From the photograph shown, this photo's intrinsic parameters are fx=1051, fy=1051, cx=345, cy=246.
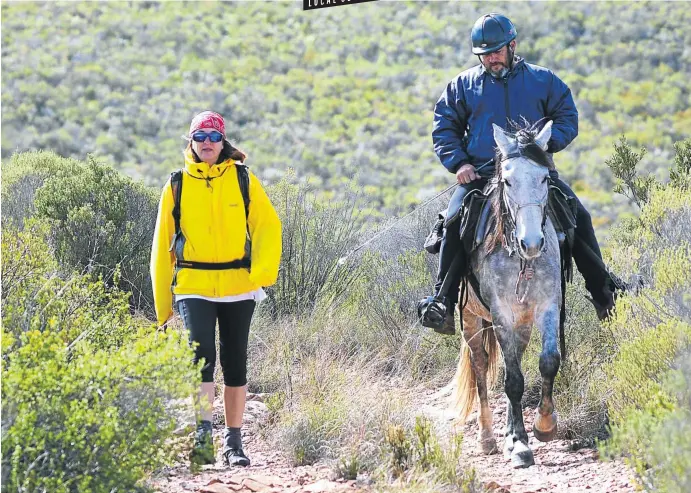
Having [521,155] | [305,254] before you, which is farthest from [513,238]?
[305,254]

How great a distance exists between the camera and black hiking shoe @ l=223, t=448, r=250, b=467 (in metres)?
6.71

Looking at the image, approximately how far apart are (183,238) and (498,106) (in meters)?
2.64

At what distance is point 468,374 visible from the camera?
841 cm

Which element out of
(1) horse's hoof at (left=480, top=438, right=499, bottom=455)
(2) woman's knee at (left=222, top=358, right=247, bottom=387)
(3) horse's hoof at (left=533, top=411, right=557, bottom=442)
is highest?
(2) woman's knee at (left=222, top=358, right=247, bottom=387)

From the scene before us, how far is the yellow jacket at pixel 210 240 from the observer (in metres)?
6.55

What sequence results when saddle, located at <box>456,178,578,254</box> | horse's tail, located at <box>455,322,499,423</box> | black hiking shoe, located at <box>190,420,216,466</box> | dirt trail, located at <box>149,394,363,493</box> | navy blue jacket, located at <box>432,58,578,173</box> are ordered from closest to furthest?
black hiking shoe, located at <box>190,420,216,466</box> < dirt trail, located at <box>149,394,363,493</box> < saddle, located at <box>456,178,578,254</box> < navy blue jacket, located at <box>432,58,578,173</box> < horse's tail, located at <box>455,322,499,423</box>

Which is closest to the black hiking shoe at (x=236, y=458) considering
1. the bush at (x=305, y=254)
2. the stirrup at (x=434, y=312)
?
the stirrup at (x=434, y=312)

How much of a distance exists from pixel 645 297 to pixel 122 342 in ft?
12.0

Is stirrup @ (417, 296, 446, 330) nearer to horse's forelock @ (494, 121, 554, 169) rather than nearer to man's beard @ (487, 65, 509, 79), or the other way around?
horse's forelock @ (494, 121, 554, 169)

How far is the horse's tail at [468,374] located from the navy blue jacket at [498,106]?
1488 mm

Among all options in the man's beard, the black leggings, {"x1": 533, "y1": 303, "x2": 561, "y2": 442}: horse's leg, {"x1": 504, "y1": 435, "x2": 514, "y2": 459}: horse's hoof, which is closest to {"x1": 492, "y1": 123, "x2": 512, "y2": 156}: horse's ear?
the man's beard

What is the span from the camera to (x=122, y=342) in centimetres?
713

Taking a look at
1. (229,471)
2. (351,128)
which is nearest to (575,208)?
(229,471)

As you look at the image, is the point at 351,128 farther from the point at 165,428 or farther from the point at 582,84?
the point at 165,428
